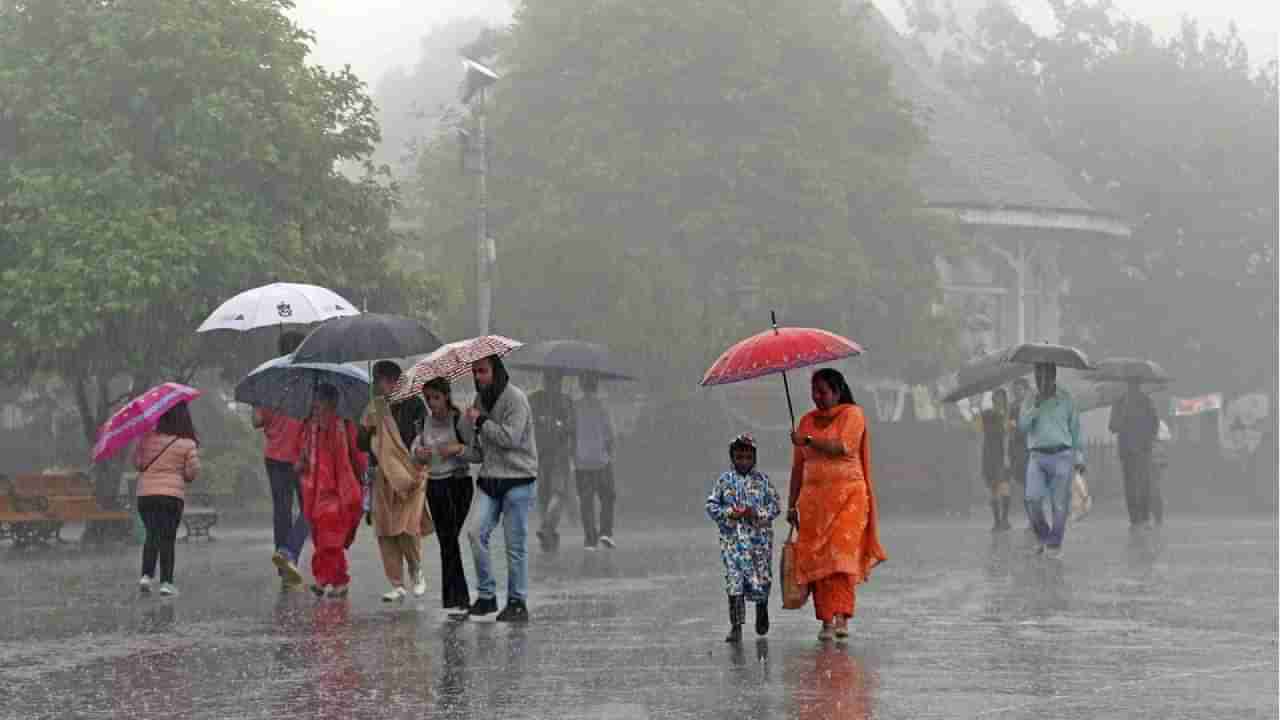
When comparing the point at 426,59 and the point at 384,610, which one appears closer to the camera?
the point at 384,610

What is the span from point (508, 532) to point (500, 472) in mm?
403

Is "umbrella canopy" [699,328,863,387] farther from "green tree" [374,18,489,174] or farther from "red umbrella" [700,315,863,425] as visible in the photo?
"green tree" [374,18,489,174]

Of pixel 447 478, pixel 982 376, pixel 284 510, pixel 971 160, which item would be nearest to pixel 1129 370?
pixel 982 376

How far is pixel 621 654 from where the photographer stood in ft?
41.9

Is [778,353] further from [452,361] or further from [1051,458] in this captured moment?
[1051,458]

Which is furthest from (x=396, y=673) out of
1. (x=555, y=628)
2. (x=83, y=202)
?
(x=83, y=202)

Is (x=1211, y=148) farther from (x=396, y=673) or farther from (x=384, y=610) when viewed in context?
(x=396, y=673)

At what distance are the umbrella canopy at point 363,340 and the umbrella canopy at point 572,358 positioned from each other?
22.0 ft

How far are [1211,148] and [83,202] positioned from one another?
29.6 meters

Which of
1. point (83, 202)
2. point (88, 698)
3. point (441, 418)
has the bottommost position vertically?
point (88, 698)

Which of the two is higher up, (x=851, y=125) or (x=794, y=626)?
(x=851, y=125)

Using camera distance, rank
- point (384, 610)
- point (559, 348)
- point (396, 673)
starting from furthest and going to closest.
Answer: point (559, 348) < point (384, 610) < point (396, 673)

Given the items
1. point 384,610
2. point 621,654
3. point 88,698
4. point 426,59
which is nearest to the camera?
point 88,698

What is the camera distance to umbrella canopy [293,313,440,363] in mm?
16172
